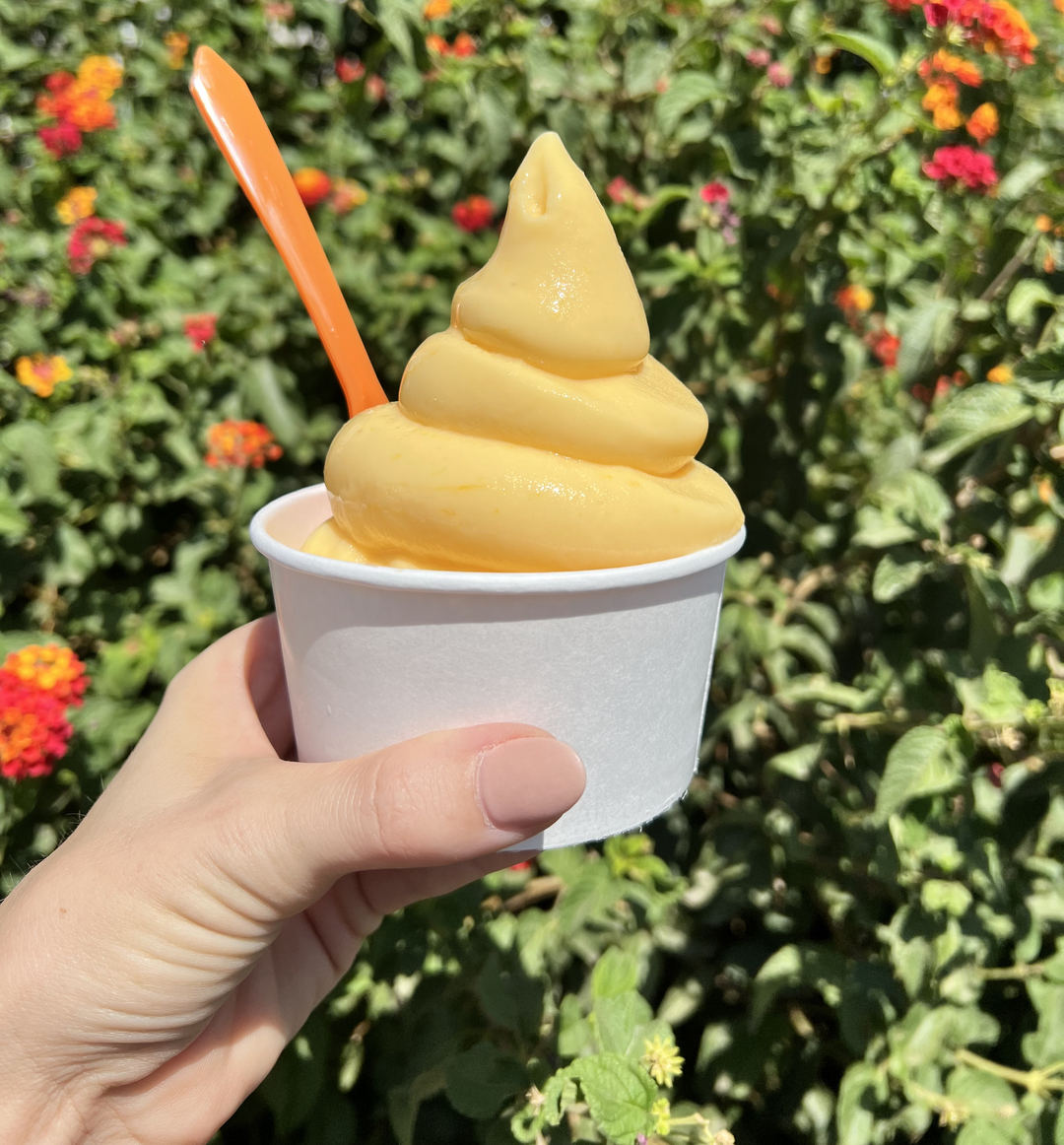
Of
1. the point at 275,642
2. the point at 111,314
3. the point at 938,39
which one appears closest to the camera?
the point at 275,642

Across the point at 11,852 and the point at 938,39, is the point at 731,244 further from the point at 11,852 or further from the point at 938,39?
the point at 11,852

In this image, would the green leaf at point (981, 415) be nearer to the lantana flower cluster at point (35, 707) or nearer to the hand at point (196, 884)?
the hand at point (196, 884)

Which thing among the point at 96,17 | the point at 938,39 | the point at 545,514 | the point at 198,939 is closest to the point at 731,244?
the point at 938,39

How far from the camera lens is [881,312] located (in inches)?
76.6

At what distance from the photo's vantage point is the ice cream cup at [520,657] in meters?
0.90

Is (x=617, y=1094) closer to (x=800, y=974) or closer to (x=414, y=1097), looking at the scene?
(x=414, y=1097)

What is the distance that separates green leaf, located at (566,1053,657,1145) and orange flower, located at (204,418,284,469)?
1.43 m

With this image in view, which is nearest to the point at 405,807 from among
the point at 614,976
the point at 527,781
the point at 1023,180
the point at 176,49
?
the point at 527,781

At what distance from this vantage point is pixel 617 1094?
106 centimetres

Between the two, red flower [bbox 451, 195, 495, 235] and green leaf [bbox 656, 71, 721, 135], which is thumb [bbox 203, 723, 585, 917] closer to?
green leaf [bbox 656, 71, 721, 135]

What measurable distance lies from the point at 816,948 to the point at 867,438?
1.43 metres

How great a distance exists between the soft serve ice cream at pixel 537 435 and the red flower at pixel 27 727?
726mm

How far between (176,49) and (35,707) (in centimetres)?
194

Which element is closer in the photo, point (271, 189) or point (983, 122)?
point (271, 189)
